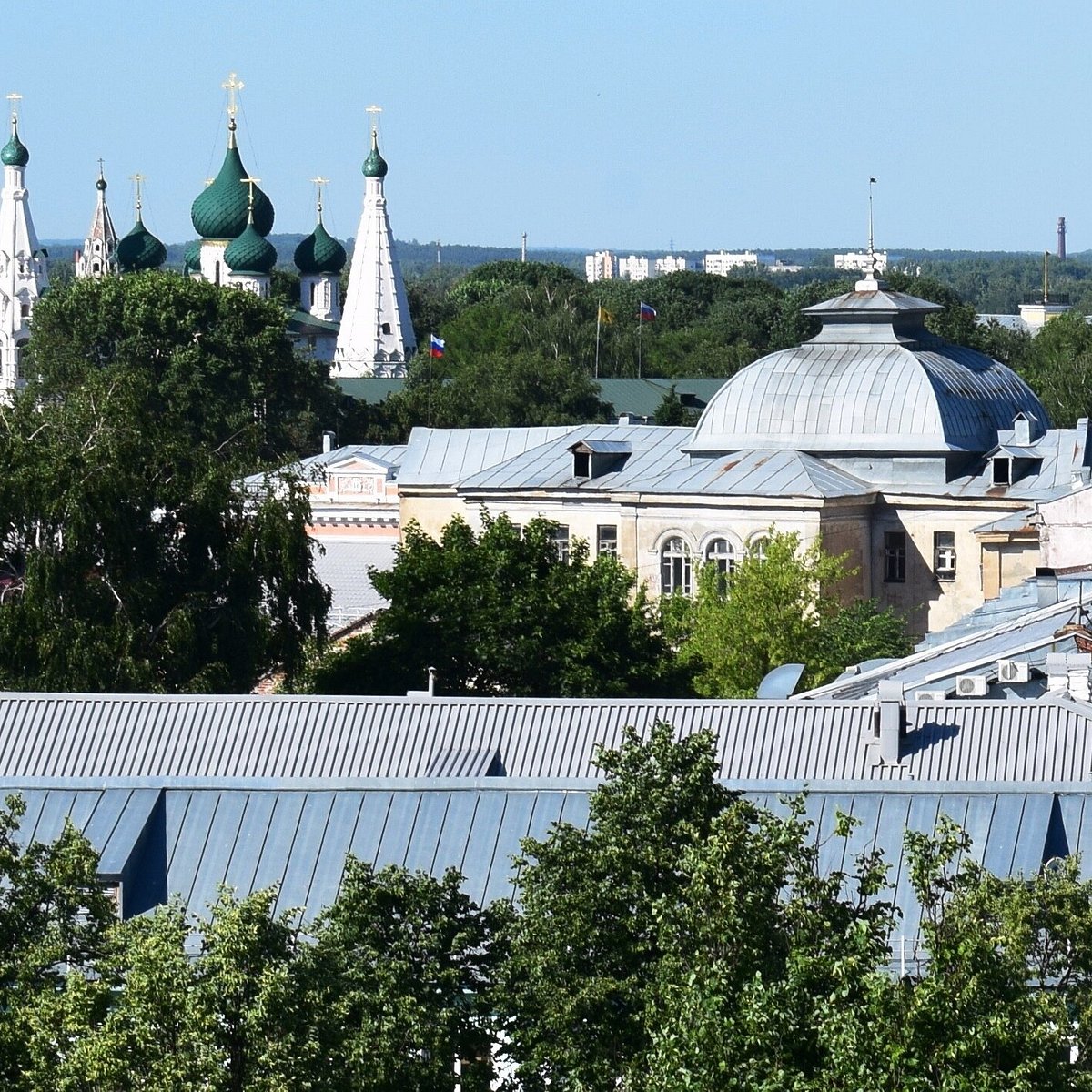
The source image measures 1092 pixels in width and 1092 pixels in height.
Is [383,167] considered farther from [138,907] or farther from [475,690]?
[138,907]

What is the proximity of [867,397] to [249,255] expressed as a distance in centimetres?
6291

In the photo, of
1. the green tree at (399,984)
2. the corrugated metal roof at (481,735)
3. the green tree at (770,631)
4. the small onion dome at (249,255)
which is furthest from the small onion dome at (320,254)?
the green tree at (399,984)

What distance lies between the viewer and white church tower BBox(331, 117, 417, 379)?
436 ft

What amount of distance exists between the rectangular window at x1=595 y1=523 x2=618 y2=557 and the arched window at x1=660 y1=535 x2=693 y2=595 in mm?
1456

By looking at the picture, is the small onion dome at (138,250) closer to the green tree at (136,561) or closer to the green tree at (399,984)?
the green tree at (136,561)

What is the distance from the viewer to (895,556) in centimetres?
6581

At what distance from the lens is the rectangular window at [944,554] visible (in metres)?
65.2

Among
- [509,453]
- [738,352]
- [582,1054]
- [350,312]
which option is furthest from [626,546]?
[350,312]

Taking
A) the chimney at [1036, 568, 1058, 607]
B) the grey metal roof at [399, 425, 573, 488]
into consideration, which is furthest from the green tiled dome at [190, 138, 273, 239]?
the chimney at [1036, 568, 1058, 607]

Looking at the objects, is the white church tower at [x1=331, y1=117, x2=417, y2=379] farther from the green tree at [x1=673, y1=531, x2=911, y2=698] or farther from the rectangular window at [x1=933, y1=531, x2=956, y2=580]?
the green tree at [x1=673, y1=531, x2=911, y2=698]

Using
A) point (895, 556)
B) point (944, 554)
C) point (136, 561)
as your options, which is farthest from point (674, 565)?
point (136, 561)

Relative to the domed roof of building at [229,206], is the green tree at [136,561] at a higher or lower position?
lower

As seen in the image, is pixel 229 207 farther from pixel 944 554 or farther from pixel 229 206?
pixel 944 554

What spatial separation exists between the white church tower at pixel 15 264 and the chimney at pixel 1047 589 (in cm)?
8854
